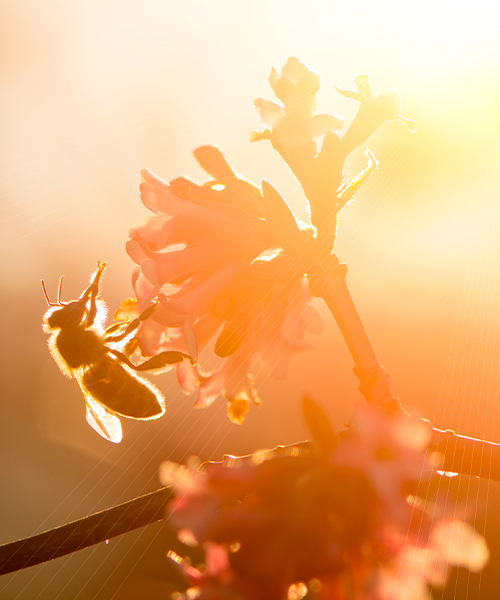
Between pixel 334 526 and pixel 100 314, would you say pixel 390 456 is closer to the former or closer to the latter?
pixel 334 526

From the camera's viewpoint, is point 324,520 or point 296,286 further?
point 296,286

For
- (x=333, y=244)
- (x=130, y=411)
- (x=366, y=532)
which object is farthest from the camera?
(x=130, y=411)

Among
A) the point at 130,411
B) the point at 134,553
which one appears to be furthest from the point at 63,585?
the point at 130,411

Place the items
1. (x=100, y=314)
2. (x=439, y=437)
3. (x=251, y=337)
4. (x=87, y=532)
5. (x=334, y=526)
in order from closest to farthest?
(x=334, y=526) → (x=439, y=437) → (x=87, y=532) → (x=251, y=337) → (x=100, y=314)

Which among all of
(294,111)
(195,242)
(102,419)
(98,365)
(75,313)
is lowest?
(102,419)

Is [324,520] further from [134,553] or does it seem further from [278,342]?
[134,553]

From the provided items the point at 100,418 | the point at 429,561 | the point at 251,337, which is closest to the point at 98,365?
the point at 100,418

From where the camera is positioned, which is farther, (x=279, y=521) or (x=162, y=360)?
(x=162, y=360)
